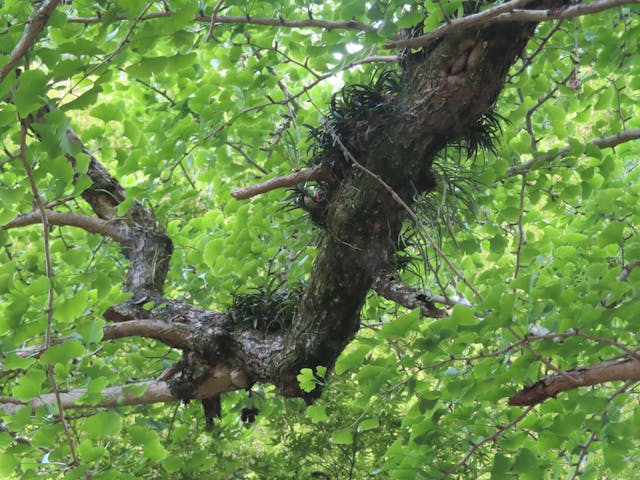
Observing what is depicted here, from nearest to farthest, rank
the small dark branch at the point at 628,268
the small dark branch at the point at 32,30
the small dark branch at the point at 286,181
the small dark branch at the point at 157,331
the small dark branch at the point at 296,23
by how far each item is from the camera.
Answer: the small dark branch at the point at 32,30
the small dark branch at the point at 296,23
the small dark branch at the point at 286,181
the small dark branch at the point at 628,268
the small dark branch at the point at 157,331

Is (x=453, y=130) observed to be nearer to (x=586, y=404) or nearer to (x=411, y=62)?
(x=411, y=62)

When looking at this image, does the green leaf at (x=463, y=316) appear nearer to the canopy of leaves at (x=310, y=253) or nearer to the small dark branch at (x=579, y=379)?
the canopy of leaves at (x=310, y=253)

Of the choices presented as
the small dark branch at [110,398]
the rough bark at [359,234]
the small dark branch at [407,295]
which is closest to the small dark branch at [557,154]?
the rough bark at [359,234]

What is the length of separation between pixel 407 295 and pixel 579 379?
1.68 ft

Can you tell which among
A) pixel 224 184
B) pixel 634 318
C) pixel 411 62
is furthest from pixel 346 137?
pixel 224 184

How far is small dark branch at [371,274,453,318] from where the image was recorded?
195 cm

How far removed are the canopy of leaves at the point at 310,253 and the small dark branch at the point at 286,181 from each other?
0.38 feet

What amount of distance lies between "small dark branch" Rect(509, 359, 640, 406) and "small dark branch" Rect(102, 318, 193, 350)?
1.13 m

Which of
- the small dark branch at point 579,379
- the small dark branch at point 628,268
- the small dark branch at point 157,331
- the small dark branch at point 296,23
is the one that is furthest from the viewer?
the small dark branch at point 157,331

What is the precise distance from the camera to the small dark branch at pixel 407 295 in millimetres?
1947

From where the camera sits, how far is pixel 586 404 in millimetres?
1694

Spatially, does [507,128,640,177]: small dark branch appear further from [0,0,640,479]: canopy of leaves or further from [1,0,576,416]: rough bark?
[1,0,576,416]: rough bark

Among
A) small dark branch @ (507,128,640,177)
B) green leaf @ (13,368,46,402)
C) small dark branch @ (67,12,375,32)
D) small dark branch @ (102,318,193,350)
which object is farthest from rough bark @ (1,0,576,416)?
green leaf @ (13,368,46,402)

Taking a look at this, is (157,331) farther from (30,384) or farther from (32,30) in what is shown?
(32,30)
